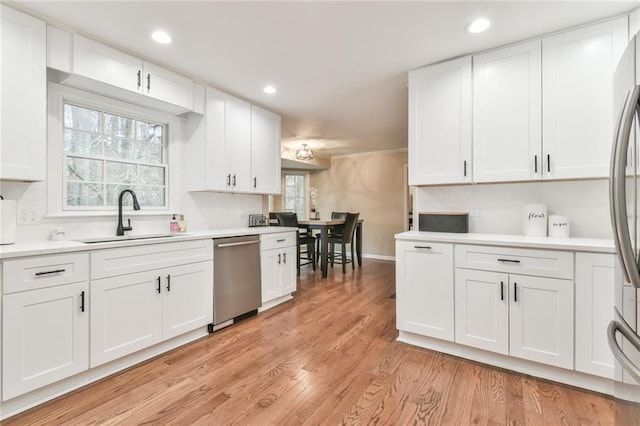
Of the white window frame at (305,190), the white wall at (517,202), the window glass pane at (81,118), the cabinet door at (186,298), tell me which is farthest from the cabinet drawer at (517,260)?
the white window frame at (305,190)

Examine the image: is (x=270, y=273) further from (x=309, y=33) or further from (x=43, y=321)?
(x=309, y=33)

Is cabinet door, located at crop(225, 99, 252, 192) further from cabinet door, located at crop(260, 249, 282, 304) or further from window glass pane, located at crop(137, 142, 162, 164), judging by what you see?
cabinet door, located at crop(260, 249, 282, 304)

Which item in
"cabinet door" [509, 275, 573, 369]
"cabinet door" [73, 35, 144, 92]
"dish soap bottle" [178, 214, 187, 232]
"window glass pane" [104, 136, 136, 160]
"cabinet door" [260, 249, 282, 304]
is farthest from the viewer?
"cabinet door" [260, 249, 282, 304]

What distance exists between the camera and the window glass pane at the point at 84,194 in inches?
92.5

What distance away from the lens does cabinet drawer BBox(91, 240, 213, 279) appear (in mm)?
1990

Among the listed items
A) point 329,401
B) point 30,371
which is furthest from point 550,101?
point 30,371

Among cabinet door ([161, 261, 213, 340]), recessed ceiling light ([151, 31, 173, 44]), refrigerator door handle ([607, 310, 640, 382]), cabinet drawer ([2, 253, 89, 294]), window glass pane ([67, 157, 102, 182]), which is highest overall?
recessed ceiling light ([151, 31, 173, 44])

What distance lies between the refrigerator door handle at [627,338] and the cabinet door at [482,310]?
2.93 feet

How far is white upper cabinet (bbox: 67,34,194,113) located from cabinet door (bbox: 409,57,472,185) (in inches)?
87.7

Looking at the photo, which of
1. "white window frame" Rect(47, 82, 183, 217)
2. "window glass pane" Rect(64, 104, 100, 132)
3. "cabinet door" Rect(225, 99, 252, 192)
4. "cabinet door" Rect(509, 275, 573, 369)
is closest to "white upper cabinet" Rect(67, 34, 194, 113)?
"white window frame" Rect(47, 82, 183, 217)

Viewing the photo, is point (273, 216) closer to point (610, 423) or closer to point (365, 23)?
point (365, 23)

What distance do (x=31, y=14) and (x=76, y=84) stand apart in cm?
46

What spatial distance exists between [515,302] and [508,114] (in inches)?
58.1

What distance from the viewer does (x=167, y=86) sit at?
268cm
